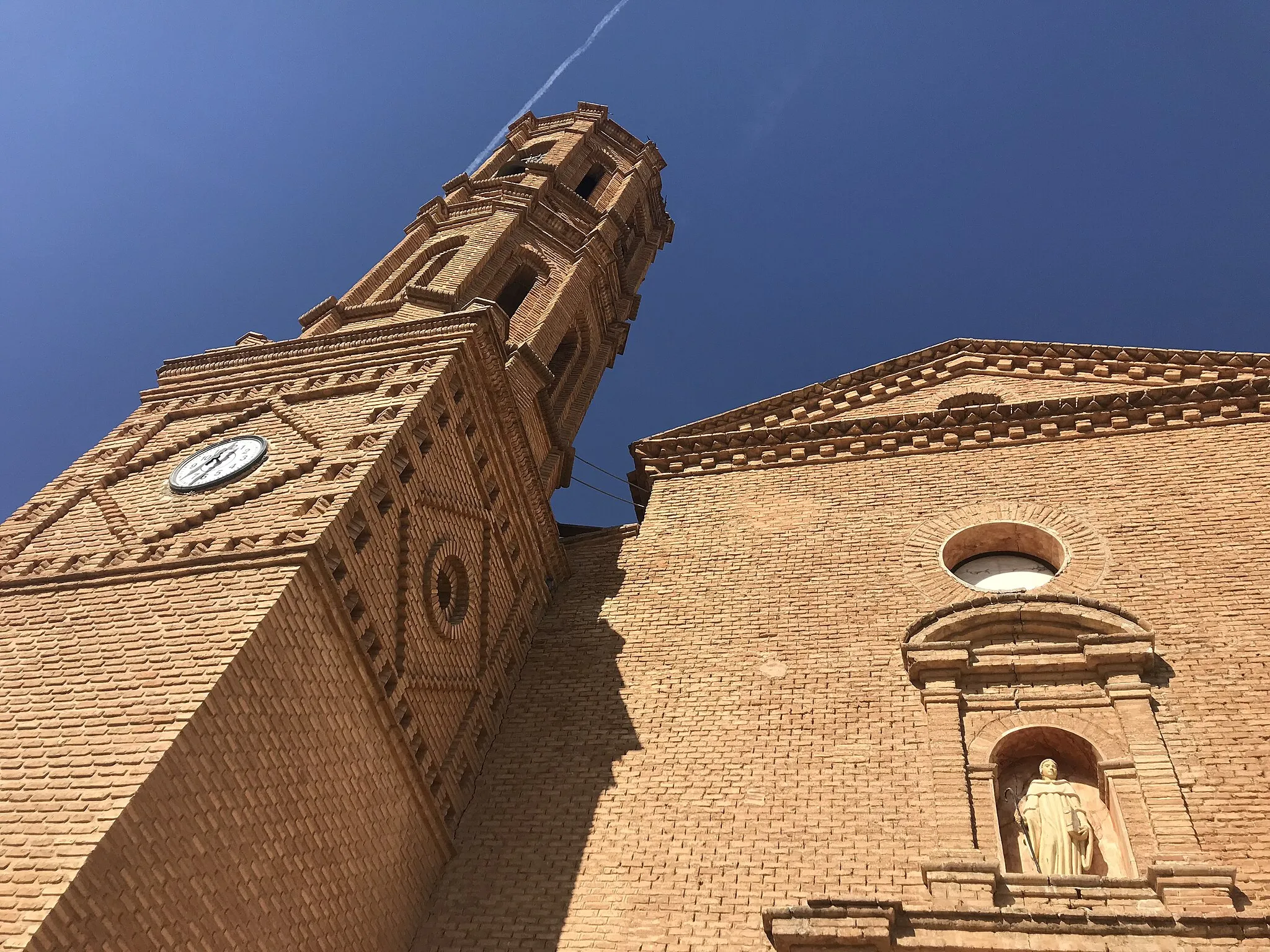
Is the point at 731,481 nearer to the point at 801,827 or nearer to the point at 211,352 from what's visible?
the point at 801,827

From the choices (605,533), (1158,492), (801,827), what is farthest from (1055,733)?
(605,533)

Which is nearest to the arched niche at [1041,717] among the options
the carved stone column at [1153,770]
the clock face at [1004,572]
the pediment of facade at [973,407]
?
the carved stone column at [1153,770]

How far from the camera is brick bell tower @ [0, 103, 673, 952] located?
5.96 m

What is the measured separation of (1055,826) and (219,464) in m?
7.09

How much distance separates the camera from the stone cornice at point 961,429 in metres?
11.3

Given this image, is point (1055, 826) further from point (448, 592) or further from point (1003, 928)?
point (448, 592)

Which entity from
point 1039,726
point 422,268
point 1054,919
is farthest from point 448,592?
point 422,268

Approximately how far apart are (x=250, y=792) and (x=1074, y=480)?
8032mm

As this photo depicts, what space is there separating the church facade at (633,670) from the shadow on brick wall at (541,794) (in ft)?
0.11

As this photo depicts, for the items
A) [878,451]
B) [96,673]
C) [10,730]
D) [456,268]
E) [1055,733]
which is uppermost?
[456,268]

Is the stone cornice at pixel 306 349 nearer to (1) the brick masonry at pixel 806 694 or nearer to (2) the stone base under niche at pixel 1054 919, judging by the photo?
(1) the brick masonry at pixel 806 694

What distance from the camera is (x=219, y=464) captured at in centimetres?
931

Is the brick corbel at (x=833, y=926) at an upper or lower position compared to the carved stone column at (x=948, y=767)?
lower

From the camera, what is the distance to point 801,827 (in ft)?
26.1
